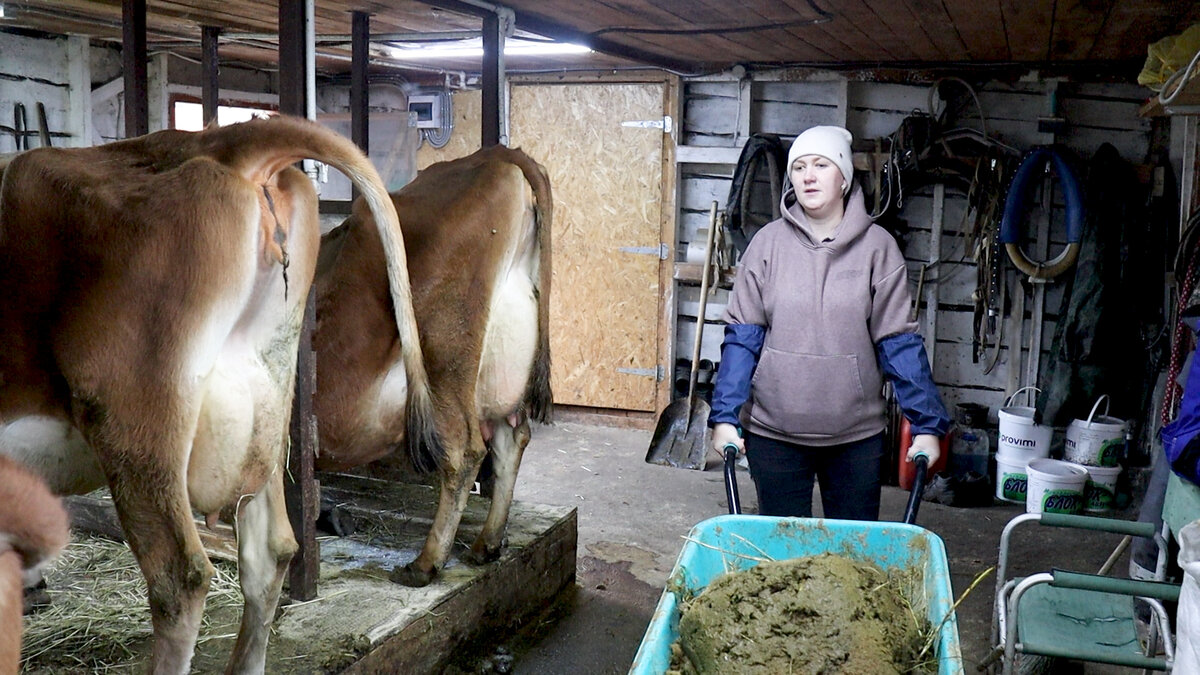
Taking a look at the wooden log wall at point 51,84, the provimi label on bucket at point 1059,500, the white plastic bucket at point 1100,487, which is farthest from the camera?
the wooden log wall at point 51,84

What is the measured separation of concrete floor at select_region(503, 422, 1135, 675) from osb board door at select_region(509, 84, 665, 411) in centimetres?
52

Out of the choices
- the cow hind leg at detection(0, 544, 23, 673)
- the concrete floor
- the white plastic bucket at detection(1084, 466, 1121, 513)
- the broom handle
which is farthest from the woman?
the broom handle

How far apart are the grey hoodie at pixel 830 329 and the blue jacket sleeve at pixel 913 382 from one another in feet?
0.12

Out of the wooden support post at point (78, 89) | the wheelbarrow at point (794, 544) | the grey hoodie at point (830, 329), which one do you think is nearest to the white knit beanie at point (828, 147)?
the grey hoodie at point (830, 329)

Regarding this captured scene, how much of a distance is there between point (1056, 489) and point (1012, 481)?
0.50m

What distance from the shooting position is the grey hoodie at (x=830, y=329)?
3.04m

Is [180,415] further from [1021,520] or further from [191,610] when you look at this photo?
[1021,520]

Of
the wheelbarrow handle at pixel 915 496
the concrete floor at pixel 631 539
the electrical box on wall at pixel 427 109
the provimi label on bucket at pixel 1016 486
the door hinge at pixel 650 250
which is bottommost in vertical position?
the concrete floor at pixel 631 539

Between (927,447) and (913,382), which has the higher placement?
(913,382)

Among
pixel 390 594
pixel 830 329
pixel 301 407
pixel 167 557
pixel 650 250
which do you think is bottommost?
pixel 390 594

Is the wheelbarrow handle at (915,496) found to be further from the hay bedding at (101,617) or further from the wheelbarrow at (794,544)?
the hay bedding at (101,617)

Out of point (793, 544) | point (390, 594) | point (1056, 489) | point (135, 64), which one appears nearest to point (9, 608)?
point (793, 544)

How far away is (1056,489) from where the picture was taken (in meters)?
5.71

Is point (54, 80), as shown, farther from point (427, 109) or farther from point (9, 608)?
point (9, 608)
